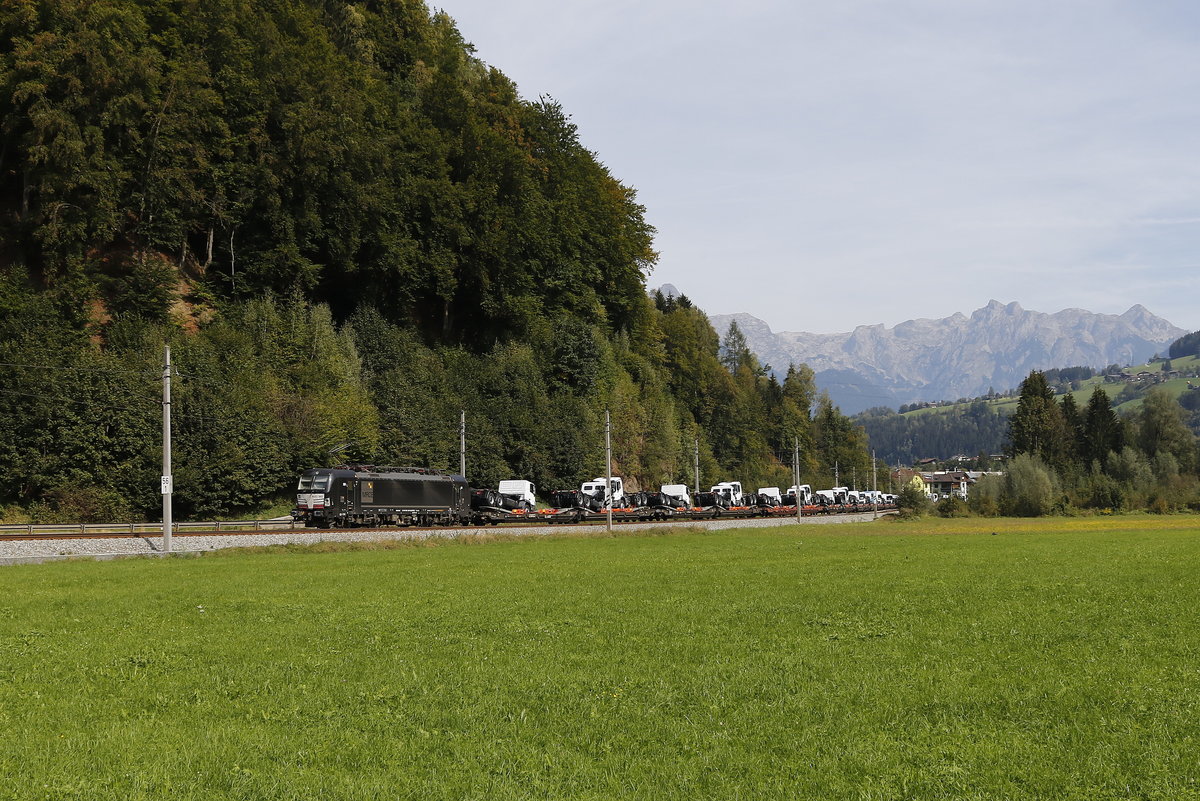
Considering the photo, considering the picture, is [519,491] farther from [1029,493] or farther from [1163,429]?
[1163,429]

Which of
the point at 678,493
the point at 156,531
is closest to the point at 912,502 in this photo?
the point at 678,493

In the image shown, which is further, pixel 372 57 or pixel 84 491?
pixel 372 57

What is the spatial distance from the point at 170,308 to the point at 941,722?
66620 mm

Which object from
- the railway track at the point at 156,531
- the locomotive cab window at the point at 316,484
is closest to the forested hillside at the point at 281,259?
the locomotive cab window at the point at 316,484

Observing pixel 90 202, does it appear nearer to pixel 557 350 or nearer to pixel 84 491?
pixel 84 491

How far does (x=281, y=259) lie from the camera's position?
236 feet

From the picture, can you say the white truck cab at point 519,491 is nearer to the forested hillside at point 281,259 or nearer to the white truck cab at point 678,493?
the forested hillside at point 281,259

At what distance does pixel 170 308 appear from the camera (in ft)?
221

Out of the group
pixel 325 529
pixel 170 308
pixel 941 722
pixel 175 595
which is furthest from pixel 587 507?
pixel 941 722

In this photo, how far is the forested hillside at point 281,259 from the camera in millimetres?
57750

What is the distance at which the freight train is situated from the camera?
61062 mm

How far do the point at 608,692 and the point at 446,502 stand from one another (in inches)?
2310

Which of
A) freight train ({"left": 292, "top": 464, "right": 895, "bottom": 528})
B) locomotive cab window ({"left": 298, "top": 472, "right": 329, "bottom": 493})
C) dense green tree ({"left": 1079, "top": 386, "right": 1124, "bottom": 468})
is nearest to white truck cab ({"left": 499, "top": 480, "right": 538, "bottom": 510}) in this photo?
freight train ({"left": 292, "top": 464, "right": 895, "bottom": 528})

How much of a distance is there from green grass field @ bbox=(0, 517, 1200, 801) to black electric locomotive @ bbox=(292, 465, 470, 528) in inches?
1405
